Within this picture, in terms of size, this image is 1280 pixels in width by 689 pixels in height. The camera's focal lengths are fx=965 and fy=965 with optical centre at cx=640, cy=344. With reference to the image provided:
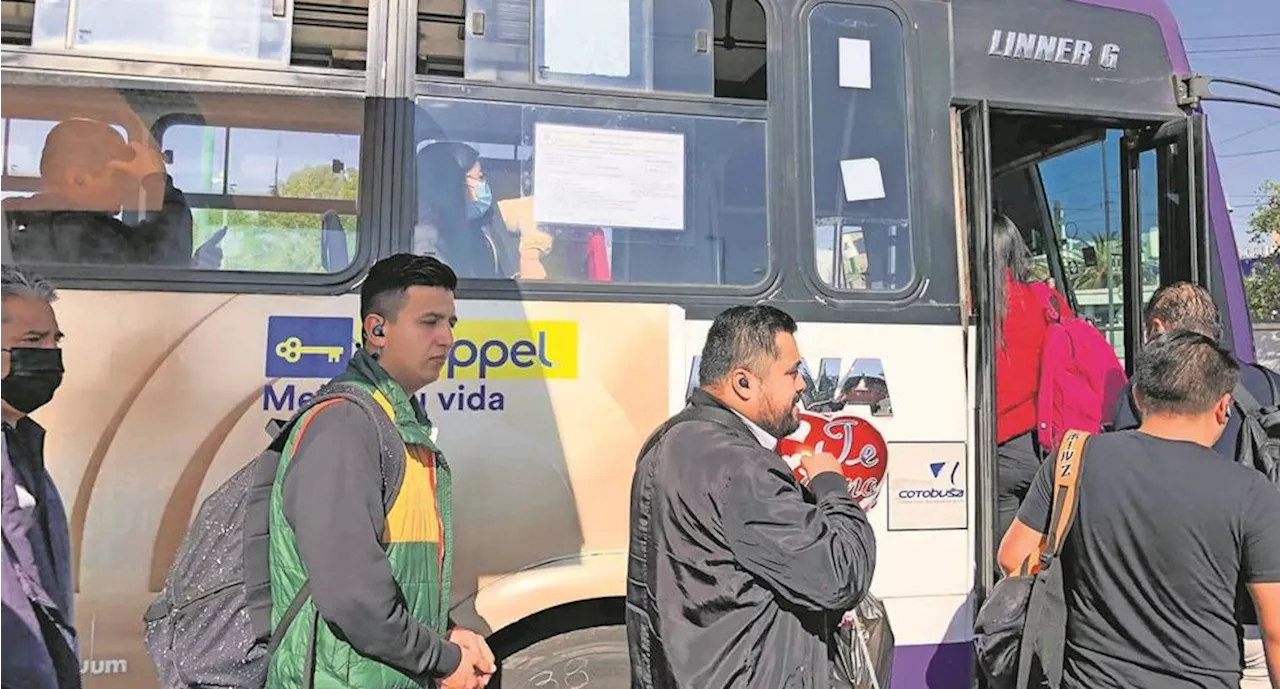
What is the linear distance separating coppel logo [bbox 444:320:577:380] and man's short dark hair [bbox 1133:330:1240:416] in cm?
172

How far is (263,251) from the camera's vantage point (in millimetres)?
3139

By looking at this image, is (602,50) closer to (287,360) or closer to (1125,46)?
(287,360)

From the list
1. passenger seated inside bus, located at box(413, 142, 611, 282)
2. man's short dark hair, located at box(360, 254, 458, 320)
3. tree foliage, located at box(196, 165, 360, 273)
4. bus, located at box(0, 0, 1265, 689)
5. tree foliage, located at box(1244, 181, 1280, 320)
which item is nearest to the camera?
man's short dark hair, located at box(360, 254, 458, 320)

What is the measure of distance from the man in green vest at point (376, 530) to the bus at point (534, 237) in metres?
1.02

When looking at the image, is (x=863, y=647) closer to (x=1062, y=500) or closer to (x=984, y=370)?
(x=1062, y=500)

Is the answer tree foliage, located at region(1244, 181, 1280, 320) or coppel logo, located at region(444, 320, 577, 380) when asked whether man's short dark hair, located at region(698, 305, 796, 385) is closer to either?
coppel logo, located at region(444, 320, 577, 380)

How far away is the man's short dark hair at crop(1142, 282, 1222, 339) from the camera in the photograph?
3412 millimetres

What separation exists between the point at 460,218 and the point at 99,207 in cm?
113

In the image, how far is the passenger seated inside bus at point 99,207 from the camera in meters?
3.04

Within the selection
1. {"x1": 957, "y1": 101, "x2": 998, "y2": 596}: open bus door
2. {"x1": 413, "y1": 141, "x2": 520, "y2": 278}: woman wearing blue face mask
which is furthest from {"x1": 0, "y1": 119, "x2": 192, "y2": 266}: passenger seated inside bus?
{"x1": 957, "y1": 101, "x2": 998, "y2": 596}: open bus door

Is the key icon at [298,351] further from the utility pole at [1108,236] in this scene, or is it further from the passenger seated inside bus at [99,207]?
the utility pole at [1108,236]

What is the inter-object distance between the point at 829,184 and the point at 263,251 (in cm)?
198

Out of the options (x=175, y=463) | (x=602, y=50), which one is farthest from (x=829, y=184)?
(x=175, y=463)

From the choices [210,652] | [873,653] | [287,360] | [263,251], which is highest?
[263,251]
